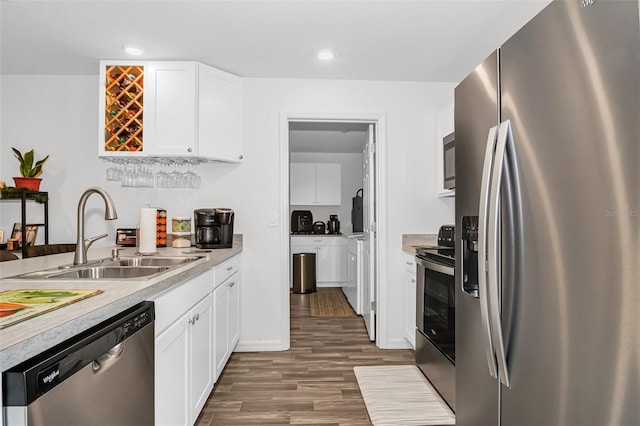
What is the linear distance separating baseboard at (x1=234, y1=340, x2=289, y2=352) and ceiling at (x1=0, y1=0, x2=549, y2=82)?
92.4 inches

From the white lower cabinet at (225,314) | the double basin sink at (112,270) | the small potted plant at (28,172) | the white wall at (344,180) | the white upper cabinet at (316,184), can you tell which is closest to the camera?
the double basin sink at (112,270)

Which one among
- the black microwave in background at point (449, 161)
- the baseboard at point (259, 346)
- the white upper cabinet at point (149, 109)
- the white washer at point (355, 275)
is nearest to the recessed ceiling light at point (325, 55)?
the white upper cabinet at point (149, 109)

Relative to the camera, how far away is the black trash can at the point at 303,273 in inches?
225

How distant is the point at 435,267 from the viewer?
2.39 meters

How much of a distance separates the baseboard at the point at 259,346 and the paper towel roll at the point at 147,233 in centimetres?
124

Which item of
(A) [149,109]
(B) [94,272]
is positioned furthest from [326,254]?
(B) [94,272]

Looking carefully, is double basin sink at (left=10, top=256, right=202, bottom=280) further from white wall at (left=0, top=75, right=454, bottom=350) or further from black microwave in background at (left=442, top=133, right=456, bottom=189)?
black microwave in background at (left=442, top=133, right=456, bottom=189)

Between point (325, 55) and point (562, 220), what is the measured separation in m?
2.30

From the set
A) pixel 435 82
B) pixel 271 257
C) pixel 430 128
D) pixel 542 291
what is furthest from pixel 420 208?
→ pixel 542 291

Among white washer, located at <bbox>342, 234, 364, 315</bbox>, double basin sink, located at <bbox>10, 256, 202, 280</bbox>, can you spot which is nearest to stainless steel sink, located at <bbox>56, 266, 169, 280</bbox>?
double basin sink, located at <bbox>10, 256, 202, 280</bbox>

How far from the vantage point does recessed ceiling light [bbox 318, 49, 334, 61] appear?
2703 mm

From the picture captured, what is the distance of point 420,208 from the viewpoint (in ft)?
11.0

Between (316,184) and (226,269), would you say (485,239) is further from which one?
(316,184)

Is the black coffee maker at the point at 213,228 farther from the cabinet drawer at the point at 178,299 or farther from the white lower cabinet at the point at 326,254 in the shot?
the white lower cabinet at the point at 326,254
